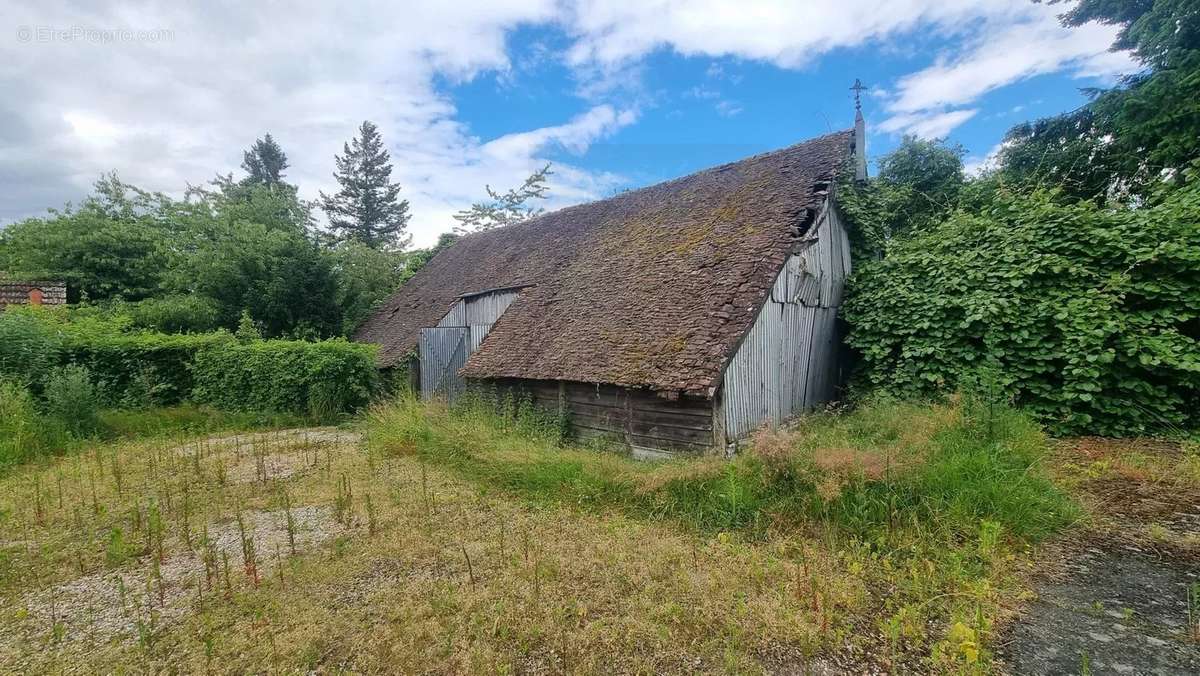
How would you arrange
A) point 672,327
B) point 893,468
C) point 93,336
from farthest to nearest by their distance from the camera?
point 93,336 < point 672,327 < point 893,468

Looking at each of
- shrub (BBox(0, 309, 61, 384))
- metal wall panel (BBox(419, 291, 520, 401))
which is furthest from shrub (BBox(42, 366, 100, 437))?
metal wall panel (BBox(419, 291, 520, 401))

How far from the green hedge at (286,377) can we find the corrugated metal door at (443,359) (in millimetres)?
1360

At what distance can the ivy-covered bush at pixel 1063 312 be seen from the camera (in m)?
6.36

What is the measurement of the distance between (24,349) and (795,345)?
15099 mm

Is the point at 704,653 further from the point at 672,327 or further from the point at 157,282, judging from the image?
the point at 157,282

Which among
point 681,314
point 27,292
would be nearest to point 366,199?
point 27,292

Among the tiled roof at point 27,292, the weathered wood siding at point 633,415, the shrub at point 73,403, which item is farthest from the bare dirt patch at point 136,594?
the tiled roof at point 27,292

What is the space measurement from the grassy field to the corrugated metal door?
4.86m

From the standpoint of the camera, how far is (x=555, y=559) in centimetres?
425

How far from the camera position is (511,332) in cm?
1041

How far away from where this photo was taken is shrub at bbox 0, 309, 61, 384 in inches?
→ 369

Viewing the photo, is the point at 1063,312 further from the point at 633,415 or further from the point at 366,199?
the point at 366,199

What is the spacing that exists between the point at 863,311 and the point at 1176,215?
13.1ft

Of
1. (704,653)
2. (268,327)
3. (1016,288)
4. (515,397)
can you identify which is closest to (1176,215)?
(1016,288)
